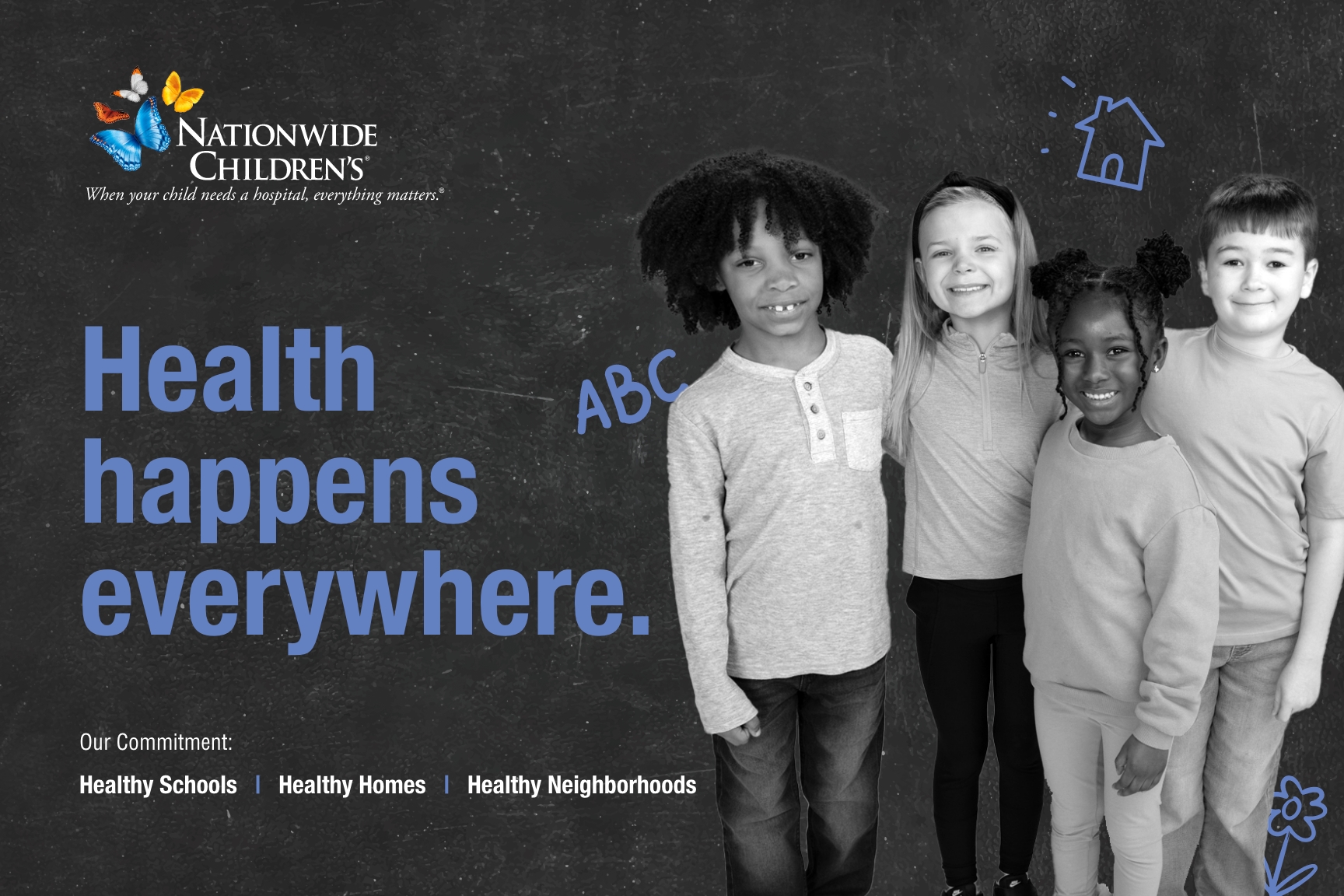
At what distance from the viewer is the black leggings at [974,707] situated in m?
1.83

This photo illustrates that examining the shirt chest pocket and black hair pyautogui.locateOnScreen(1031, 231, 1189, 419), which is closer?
black hair pyautogui.locateOnScreen(1031, 231, 1189, 419)

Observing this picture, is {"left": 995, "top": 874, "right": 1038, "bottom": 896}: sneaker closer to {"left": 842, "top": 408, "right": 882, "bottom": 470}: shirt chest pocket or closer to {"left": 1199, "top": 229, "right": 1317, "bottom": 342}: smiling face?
{"left": 842, "top": 408, "right": 882, "bottom": 470}: shirt chest pocket

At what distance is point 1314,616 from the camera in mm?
1782

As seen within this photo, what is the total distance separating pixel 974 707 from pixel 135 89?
1909mm

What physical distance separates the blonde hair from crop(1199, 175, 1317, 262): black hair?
0.93 feet

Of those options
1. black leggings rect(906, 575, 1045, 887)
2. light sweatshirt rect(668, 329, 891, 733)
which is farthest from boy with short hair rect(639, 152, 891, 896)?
black leggings rect(906, 575, 1045, 887)

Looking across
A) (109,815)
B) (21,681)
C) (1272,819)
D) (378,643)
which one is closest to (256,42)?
(378,643)

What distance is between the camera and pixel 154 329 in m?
2.24

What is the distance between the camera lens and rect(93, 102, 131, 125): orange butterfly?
7.32 ft

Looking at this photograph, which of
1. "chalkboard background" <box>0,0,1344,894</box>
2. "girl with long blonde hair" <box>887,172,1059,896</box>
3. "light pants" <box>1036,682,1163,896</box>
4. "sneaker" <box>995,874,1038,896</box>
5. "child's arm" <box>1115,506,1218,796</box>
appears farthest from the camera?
"chalkboard background" <box>0,0,1344,894</box>

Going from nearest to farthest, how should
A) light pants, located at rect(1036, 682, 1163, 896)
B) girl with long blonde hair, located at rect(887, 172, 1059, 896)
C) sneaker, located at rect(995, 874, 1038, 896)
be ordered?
1. light pants, located at rect(1036, 682, 1163, 896)
2. girl with long blonde hair, located at rect(887, 172, 1059, 896)
3. sneaker, located at rect(995, 874, 1038, 896)

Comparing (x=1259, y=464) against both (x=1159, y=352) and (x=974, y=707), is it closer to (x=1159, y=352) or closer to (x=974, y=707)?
(x=1159, y=352)

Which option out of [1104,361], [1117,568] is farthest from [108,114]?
[1117,568]

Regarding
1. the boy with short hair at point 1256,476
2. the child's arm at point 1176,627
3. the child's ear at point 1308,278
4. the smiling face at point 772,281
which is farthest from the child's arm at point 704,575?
the child's ear at point 1308,278
